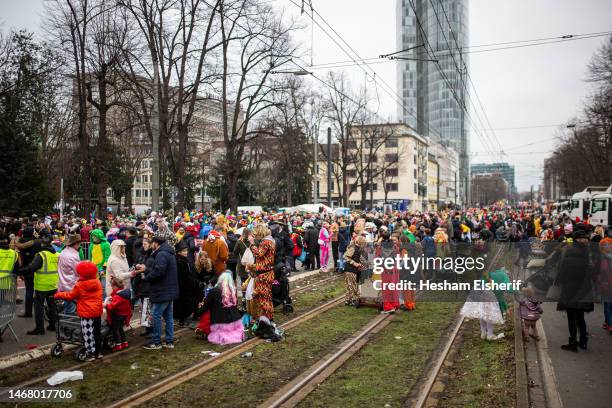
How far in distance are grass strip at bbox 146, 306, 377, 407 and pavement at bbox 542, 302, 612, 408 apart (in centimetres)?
345

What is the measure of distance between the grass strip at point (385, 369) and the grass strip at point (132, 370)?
2231 millimetres

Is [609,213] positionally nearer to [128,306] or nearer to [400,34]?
[128,306]

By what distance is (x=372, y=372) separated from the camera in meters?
7.62

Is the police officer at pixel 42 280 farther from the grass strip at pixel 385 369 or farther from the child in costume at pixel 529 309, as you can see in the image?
the child in costume at pixel 529 309

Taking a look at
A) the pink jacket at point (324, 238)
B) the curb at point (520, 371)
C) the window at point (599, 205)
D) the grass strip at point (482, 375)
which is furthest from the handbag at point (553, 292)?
the window at point (599, 205)

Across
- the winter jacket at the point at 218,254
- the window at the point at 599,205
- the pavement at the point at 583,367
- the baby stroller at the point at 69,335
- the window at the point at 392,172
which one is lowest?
the pavement at the point at 583,367

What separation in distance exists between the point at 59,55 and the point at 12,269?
19639 mm

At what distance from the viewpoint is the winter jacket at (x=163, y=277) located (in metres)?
8.62

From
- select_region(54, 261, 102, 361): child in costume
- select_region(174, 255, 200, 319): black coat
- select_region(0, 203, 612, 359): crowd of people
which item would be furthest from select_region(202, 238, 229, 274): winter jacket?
select_region(54, 261, 102, 361): child in costume

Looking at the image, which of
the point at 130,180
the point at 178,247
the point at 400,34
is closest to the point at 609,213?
the point at 178,247

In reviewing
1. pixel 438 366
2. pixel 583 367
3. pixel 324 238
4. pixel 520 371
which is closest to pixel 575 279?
pixel 583 367

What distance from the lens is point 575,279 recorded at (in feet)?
29.8

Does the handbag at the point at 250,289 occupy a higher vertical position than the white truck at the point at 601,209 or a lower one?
lower

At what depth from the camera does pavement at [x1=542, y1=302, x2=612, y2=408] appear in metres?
6.56
